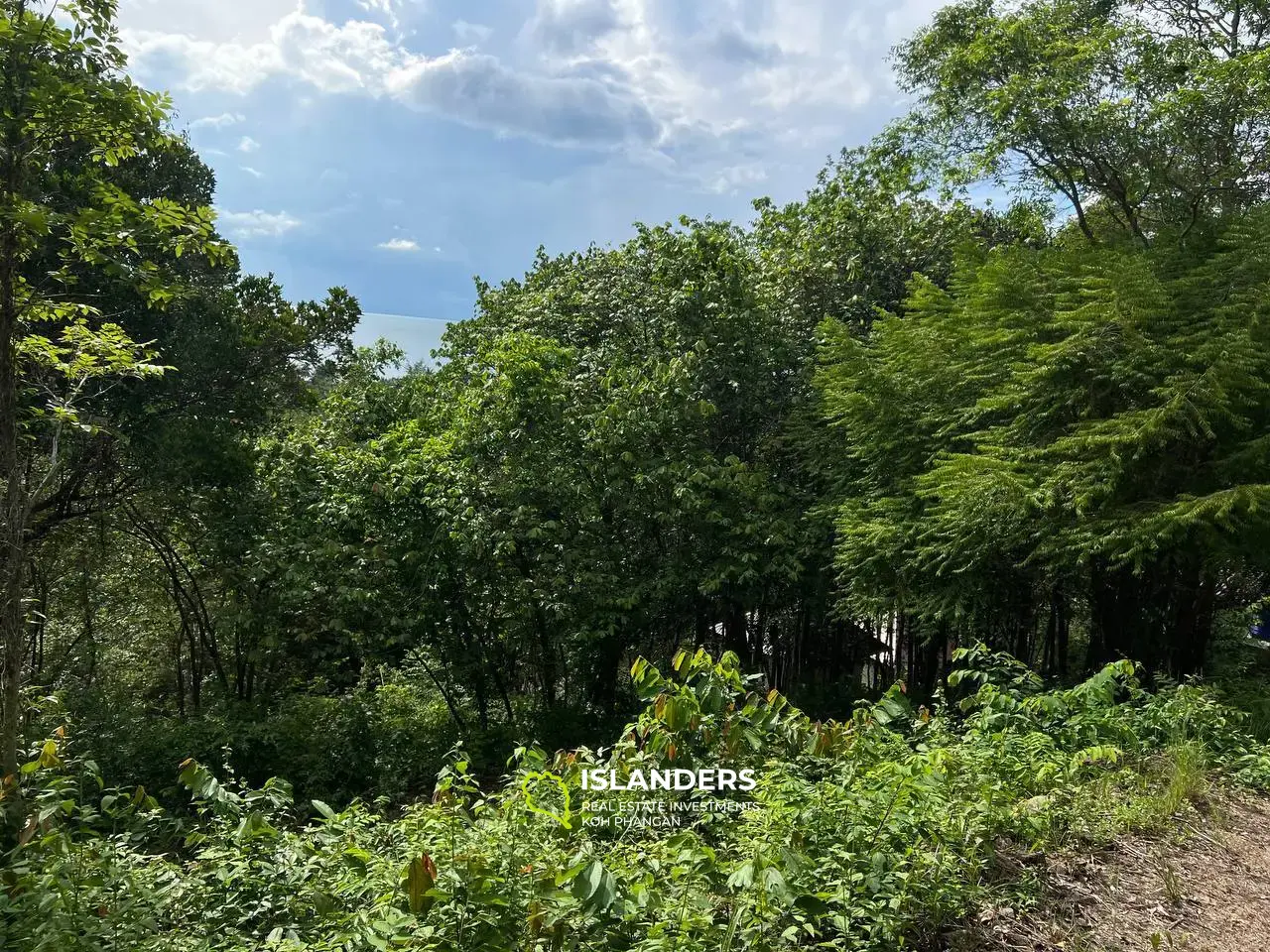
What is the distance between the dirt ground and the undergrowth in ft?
0.34

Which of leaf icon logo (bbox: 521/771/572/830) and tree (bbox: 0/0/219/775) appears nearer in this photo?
leaf icon logo (bbox: 521/771/572/830)

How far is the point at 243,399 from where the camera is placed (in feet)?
25.2

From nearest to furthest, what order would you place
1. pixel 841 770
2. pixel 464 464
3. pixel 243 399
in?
pixel 841 770 < pixel 464 464 < pixel 243 399

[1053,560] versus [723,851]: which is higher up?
[1053,560]

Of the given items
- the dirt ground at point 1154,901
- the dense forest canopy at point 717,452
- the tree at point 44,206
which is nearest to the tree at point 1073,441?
the dense forest canopy at point 717,452

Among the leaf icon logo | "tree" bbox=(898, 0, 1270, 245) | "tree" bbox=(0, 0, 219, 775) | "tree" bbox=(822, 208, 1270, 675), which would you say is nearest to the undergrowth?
the leaf icon logo

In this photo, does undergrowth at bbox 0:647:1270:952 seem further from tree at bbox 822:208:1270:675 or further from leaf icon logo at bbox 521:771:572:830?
tree at bbox 822:208:1270:675

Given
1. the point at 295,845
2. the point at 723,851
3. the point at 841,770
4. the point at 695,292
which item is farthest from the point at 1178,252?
the point at 295,845

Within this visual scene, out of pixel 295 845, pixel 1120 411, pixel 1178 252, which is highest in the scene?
pixel 1178 252

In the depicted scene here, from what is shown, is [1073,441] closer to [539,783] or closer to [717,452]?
[717,452]

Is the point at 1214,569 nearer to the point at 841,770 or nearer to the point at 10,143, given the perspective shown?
the point at 841,770

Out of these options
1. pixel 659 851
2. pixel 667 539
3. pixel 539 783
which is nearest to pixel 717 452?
pixel 667 539

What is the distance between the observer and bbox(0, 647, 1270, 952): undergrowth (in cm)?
205

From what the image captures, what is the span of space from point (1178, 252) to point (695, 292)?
161 inches
